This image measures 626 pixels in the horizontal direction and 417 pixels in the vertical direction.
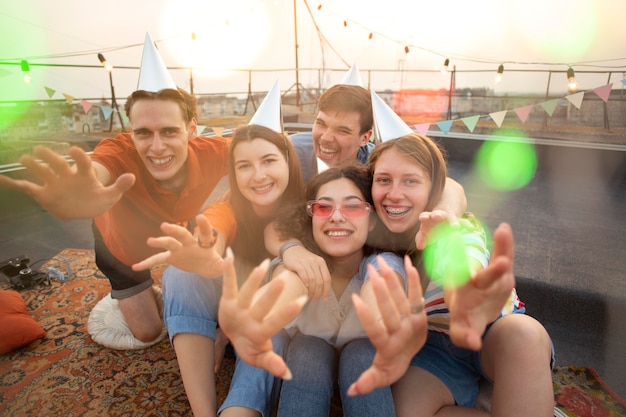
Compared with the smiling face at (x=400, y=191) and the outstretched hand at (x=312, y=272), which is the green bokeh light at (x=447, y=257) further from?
the outstretched hand at (x=312, y=272)

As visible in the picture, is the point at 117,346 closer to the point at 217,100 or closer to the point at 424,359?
the point at 424,359

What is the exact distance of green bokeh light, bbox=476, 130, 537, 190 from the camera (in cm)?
508

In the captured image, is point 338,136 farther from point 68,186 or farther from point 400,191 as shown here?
point 68,186

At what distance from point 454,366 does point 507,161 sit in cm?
536

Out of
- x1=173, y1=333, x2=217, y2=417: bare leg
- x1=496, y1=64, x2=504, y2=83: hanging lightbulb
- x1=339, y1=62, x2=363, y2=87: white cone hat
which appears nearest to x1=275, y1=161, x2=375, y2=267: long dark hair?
x1=173, y1=333, x2=217, y2=417: bare leg

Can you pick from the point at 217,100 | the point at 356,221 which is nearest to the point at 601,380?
the point at 356,221

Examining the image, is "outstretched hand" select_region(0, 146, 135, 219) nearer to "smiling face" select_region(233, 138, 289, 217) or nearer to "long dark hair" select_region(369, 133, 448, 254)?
"smiling face" select_region(233, 138, 289, 217)

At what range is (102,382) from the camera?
1.60 meters

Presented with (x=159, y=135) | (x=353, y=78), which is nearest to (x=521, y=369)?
(x=159, y=135)

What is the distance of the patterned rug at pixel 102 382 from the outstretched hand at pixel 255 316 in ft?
2.38

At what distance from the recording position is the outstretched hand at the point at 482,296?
772 mm

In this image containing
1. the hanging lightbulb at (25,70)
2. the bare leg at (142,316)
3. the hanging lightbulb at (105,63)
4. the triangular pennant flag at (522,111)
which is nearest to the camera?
the bare leg at (142,316)

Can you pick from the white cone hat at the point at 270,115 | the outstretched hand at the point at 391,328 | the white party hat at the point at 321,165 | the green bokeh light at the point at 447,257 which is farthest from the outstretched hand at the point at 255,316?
the white party hat at the point at 321,165

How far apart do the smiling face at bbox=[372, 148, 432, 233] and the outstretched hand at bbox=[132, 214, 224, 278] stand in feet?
2.17
